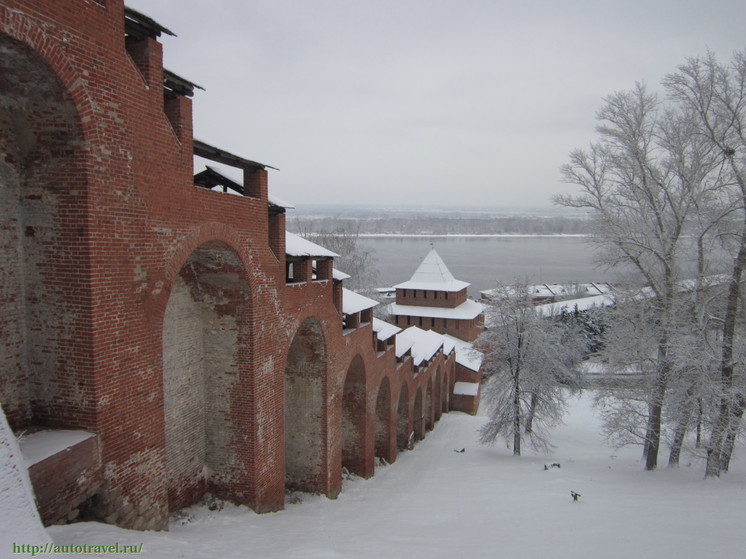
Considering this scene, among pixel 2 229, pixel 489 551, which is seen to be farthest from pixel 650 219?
pixel 2 229

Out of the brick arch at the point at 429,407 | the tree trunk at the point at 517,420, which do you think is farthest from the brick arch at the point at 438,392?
the tree trunk at the point at 517,420

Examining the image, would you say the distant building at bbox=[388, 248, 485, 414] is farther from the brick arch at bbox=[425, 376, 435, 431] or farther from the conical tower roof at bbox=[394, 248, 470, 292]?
the brick arch at bbox=[425, 376, 435, 431]

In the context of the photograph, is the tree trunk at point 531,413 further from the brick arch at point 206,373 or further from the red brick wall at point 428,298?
the red brick wall at point 428,298

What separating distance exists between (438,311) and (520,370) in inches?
646

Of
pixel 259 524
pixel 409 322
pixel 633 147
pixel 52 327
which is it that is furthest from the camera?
pixel 409 322

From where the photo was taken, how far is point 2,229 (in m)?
5.03

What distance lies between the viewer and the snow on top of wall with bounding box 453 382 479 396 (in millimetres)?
28125

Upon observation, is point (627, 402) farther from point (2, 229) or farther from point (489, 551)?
point (2, 229)

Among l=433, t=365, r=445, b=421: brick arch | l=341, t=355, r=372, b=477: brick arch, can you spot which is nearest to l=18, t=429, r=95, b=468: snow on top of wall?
l=341, t=355, r=372, b=477: brick arch

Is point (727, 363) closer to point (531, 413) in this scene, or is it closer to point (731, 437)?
point (731, 437)

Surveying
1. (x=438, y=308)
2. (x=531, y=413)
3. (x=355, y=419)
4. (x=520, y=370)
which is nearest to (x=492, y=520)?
(x=355, y=419)

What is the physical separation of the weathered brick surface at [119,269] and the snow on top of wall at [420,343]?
399 inches

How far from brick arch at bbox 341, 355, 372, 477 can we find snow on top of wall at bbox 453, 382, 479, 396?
15045 mm

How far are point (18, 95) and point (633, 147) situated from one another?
12.7 meters
